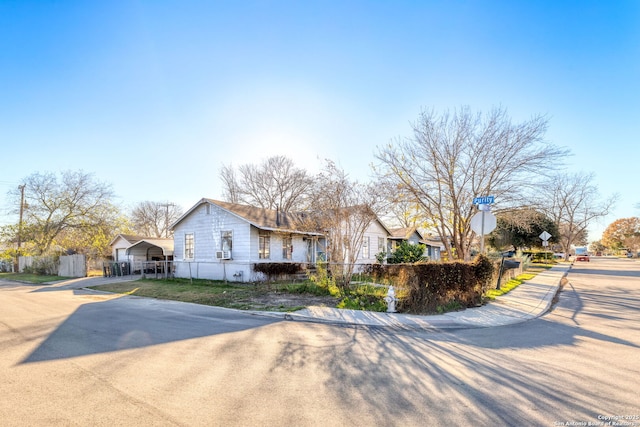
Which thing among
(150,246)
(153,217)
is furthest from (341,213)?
(153,217)

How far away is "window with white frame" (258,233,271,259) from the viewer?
68.6 ft

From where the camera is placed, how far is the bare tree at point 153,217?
63062 mm

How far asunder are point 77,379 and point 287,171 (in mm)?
38736

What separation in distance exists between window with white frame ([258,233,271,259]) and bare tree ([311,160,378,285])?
743 centimetres

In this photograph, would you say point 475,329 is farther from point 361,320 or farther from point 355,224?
point 355,224

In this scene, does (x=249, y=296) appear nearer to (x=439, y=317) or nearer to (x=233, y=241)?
(x=439, y=317)

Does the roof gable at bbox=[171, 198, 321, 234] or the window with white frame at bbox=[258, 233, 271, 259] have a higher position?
the roof gable at bbox=[171, 198, 321, 234]

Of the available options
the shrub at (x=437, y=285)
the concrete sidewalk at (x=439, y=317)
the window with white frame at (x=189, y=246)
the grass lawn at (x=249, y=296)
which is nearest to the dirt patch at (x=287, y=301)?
the grass lawn at (x=249, y=296)

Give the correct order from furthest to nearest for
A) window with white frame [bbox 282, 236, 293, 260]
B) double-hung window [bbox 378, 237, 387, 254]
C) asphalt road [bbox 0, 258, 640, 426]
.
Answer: double-hung window [bbox 378, 237, 387, 254] → window with white frame [bbox 282, 236, 293, 260] → asphalt road [bbox 0, 258, 640, 426]

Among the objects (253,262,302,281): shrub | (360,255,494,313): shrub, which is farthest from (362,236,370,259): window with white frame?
(360,255,494,313): shrub

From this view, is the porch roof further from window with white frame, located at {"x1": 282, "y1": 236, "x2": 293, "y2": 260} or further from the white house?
window with white frame, located at {"x1": 282, "y1": 236, "x2": 293, "y2": 260}

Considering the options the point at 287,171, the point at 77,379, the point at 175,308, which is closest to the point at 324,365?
the point at 77,379

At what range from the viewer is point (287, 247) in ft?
74.7

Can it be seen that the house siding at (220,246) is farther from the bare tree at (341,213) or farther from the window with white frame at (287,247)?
the bare tree at (341,213)
